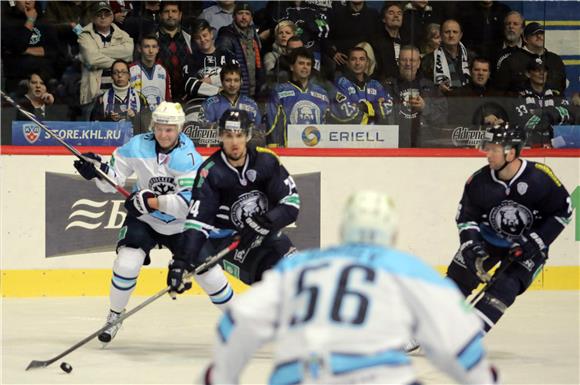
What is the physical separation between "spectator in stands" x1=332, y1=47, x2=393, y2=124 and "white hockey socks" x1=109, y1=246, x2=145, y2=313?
106 inches

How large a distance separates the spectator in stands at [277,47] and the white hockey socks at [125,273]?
257 centimetres

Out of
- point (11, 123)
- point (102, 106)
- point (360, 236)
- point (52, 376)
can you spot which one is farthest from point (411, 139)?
point (360, 236)

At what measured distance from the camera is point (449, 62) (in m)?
8.83

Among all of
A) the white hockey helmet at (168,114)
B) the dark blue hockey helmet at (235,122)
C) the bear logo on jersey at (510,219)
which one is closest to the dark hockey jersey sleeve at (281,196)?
the dark blue hockey helmet at (235,122)

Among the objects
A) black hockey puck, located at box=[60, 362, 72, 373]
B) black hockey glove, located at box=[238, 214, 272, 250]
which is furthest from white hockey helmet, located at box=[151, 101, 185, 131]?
black hockey puck, located at box=[60, 362, 72, 373]

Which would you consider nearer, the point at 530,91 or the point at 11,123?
the point at 11,123

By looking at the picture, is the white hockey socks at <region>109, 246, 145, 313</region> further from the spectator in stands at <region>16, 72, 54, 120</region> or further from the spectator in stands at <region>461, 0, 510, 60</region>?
the spectator in stands at <region>461, 0, 510, 60</region>

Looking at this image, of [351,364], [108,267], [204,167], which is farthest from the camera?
[108,267]

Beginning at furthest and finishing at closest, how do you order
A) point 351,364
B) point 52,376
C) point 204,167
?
point 204,167 < point 52,376 < point 351,364

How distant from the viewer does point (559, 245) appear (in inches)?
330

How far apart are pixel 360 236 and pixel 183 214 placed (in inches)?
143

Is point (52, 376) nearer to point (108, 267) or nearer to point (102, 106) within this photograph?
point (108, 267)

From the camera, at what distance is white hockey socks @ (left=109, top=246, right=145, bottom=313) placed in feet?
20.6

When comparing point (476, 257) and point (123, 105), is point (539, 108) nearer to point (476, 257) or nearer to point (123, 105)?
point (123, 105)
